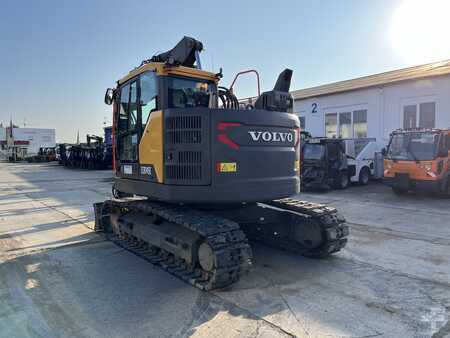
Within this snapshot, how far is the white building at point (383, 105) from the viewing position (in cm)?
1644

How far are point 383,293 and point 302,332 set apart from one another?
1468 millimetres

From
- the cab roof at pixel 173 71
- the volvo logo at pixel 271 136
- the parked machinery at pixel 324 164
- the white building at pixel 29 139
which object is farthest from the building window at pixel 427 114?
the white building at pixel 29 139

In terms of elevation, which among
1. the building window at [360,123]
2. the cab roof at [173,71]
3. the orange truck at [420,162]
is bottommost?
the orange truck at [420,162]

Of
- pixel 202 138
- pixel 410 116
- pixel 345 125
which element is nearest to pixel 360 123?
pixel 345 125

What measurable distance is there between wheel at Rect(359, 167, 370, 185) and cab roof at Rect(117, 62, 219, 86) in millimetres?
11616

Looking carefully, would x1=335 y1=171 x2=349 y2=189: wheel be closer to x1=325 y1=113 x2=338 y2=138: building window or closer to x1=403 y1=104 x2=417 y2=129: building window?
x1=403 y1=104 x2=417 y2=129: building window

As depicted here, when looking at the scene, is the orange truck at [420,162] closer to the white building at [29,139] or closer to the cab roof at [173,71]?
the cab roof at [173,71]

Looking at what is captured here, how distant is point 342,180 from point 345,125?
731 centimetres

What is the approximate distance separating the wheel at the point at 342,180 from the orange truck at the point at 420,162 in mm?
1962

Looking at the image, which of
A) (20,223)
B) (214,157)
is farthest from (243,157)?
(20,223)

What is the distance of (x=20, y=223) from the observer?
836 centimetres

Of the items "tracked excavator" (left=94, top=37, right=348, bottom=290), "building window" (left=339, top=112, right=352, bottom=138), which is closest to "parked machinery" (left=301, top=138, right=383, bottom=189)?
"building window" (left=339, top=112, right=352, bottom=138)

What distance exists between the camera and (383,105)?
60.7 feet

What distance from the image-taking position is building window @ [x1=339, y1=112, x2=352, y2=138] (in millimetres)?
20453
